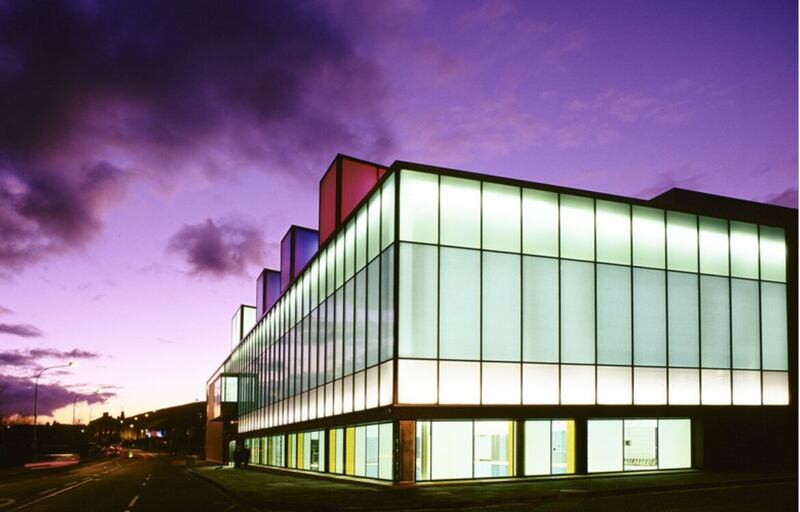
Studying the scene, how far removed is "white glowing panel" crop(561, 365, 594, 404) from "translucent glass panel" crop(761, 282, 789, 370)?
900cm

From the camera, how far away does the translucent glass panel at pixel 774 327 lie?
32250 millimetres

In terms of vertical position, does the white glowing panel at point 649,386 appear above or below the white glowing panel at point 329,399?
above

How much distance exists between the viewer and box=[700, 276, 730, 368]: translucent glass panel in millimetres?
30891

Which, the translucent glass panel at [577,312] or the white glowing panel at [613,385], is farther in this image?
the white glowing panel at [613,385]

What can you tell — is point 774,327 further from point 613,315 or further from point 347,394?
point 347,394

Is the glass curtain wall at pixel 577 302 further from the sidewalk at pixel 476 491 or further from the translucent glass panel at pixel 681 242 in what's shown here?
the sidewalk at pixel 476 491

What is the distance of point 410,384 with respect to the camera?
2588cm

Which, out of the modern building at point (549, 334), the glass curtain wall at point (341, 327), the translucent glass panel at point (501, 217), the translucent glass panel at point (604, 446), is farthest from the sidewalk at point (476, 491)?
the translucent glass panel at point (501, 217)

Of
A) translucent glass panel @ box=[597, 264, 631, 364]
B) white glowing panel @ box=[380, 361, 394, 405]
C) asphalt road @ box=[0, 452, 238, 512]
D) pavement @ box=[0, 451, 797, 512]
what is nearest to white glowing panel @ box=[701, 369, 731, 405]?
pavement @ box=[0, 451, 797, 512]

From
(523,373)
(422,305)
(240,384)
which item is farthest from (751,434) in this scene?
(240,384)

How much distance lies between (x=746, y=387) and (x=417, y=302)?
1522 cm

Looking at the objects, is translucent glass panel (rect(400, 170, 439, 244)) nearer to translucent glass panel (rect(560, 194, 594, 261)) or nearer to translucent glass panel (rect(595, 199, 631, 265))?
translucent glass panel (rect(560, 194, 594, 261))

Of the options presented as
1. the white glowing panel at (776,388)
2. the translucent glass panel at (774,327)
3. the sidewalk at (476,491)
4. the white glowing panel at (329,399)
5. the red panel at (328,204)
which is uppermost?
the red panel at (328,204)

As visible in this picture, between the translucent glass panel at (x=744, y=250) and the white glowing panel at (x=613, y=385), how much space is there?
23.7 feet
